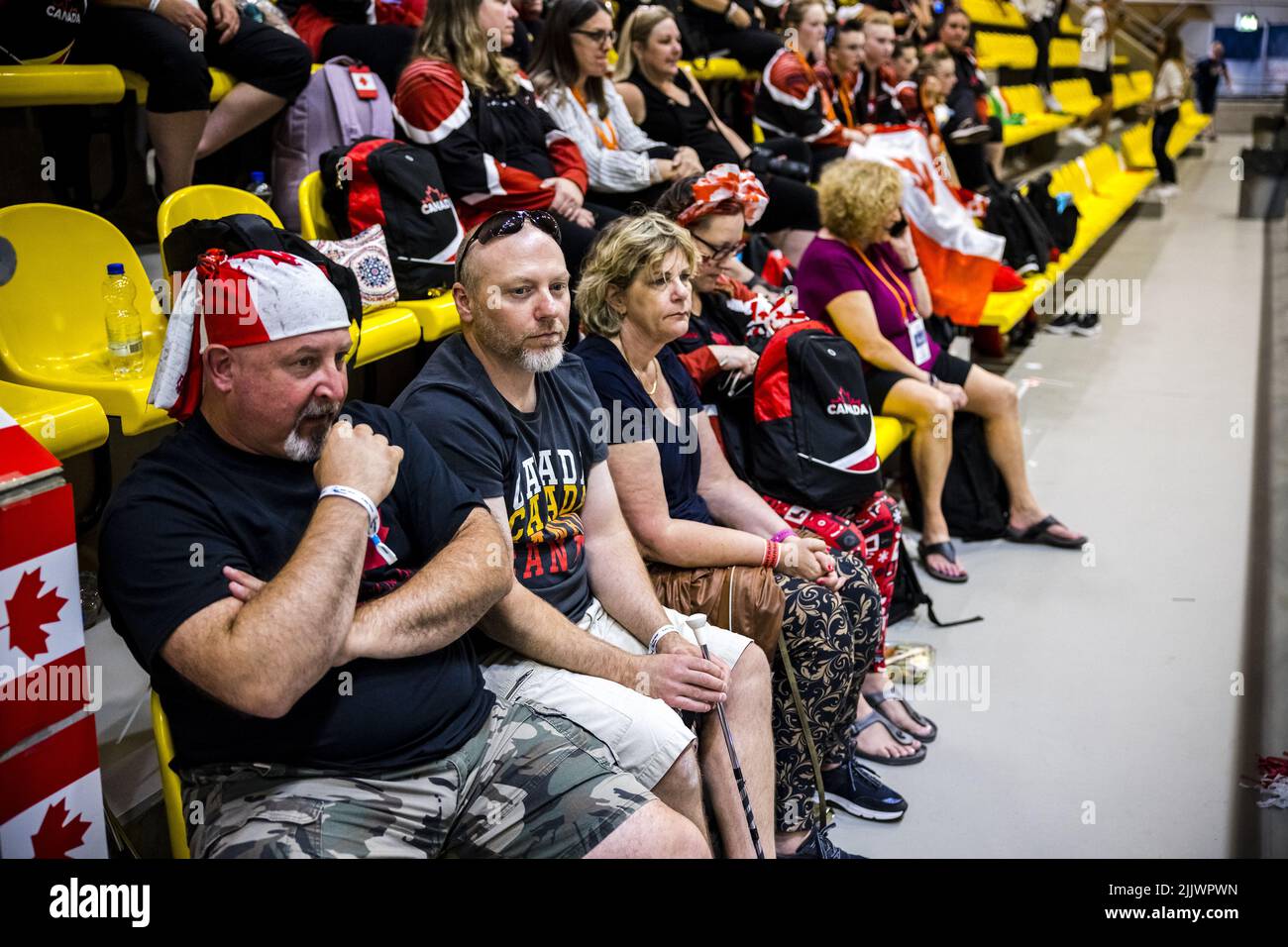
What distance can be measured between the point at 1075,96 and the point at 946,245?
993cm

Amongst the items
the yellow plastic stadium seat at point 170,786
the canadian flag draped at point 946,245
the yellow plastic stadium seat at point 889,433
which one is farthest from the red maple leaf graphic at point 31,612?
the canadian flag draped at point 946,245

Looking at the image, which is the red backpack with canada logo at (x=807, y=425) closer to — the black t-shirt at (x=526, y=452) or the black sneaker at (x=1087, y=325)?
the black t-shirt at (x=526, y=452)

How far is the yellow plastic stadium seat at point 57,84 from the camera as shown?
2254mm

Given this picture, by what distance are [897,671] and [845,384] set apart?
0.79 m

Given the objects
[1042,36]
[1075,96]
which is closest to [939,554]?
[1042,36]

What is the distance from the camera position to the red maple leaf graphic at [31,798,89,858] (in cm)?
136

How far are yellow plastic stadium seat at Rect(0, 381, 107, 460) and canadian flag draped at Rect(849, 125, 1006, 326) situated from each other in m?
3.32

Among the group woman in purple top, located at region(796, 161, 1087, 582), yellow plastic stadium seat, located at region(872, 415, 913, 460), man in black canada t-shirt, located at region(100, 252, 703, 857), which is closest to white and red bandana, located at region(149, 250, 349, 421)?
man in black canada t-shirt, located at region(100, 252, 703, 857)

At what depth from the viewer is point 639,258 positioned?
2.36 m

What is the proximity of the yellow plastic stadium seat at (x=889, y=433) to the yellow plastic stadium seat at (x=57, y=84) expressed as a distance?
211 cm

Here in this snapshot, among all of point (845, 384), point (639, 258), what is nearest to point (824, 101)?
A: point (845, 384)

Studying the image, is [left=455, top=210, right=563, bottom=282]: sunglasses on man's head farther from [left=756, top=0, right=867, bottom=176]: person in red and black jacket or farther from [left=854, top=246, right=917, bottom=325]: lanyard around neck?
[left=756, top=0, right=867, bottom=176]: person in red and black jacket

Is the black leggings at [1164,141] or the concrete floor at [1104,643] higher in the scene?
the black leggings at [1164,141]
